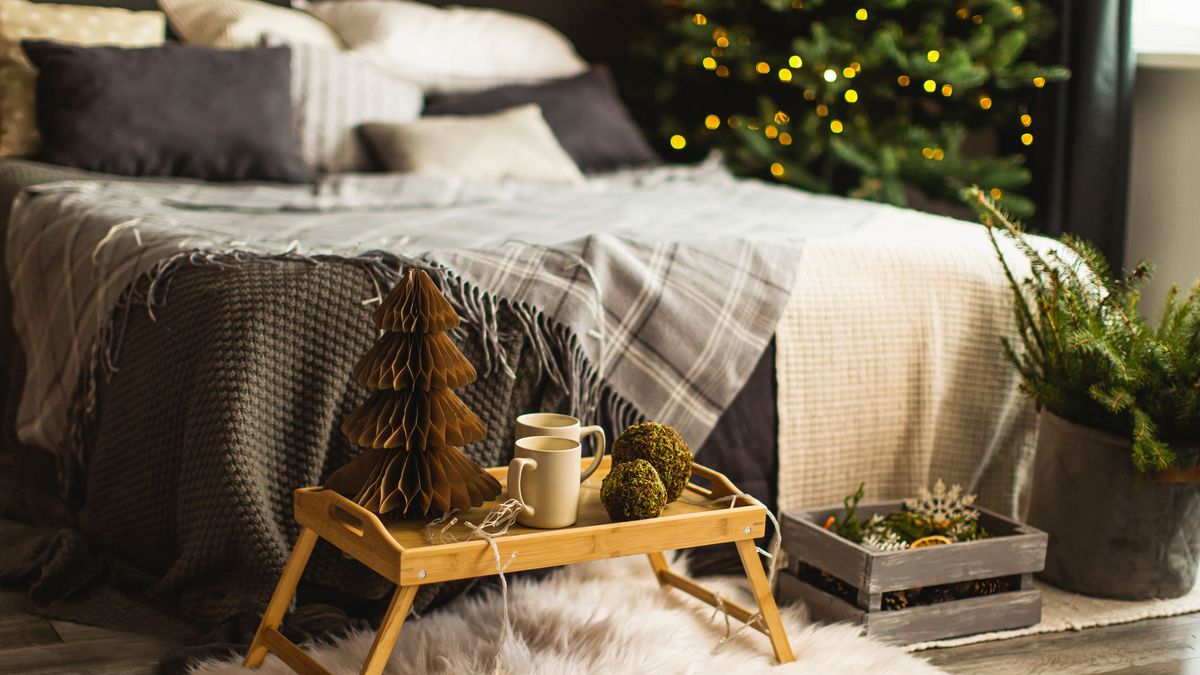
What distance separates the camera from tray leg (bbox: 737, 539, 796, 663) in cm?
160

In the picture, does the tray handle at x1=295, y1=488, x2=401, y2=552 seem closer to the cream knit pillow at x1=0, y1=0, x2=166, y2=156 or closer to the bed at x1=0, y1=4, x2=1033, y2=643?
the bed at x1=0, y1=4, x2=1033, y2=643

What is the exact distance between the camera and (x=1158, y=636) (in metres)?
1.90

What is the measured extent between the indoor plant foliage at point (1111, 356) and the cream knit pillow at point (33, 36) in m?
2.17

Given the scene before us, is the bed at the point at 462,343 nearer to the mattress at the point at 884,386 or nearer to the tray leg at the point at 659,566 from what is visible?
the mattress at the point at 884,386

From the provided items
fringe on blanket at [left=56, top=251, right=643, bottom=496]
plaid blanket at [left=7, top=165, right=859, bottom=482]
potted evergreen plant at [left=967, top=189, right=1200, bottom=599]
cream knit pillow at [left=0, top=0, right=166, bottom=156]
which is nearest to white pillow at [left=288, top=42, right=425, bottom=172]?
cream knit pillow at [left=0, top=0, right=166, bottom=156]

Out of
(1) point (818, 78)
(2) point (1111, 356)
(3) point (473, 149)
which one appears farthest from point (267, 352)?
(1) point (818, 78)

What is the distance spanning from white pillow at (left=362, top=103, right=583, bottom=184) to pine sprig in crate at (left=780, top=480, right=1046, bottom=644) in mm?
1433

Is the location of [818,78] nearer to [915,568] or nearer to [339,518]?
[915,568]

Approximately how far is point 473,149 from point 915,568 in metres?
1.70

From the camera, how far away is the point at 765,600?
1637mm

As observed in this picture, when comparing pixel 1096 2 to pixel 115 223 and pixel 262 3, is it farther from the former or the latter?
pixel 115 223

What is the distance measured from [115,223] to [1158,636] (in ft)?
5.95

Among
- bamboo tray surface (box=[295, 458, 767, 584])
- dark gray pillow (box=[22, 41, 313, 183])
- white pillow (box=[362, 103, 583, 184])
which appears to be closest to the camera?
bamboo tray surface (box=[295, 458, 767, 584])

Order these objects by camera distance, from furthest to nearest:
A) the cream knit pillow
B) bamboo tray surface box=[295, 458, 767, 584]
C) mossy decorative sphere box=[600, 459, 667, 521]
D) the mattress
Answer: the cream knit pillow
the mattress
mossy decorative sphere box=[600, 459, 667, 521]
bamboo tray surface box=[295, 458, 767, 584]
